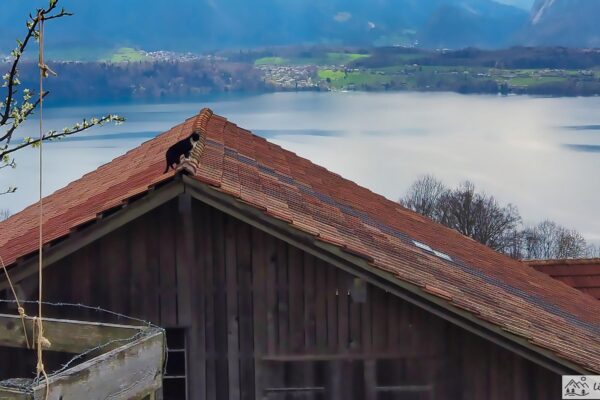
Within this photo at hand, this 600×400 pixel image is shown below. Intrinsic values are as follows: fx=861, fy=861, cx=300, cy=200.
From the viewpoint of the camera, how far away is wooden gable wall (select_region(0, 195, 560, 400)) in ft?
20.3

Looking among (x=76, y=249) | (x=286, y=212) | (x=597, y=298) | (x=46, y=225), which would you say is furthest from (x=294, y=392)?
(x=597, y=298)

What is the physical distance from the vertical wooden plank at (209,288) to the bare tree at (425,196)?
35.6 m

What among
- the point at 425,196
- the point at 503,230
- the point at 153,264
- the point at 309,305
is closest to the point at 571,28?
the point at 425,196

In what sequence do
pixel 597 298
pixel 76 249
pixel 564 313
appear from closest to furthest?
pixel 76 249, pixel 564 313, pixel 597 298

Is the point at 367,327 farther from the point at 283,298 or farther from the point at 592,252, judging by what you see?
the point at 592,252

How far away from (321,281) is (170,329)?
116 centimetres

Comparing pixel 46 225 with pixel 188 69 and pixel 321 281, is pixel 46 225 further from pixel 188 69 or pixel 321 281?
pixel 188 69

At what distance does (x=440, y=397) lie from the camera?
6.38m

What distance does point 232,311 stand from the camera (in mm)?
6250

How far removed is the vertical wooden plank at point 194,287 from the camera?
20.2 feet

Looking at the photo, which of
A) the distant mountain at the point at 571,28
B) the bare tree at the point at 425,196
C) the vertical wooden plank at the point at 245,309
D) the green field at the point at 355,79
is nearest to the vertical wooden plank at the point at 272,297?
the vertical wooden plank at the point at 245,309

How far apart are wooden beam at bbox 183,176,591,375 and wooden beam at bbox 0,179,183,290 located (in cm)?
30

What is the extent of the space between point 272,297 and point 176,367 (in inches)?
35.0

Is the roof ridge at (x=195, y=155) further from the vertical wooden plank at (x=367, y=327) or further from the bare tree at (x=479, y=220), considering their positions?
the bare tree at (x=479, y=220)
